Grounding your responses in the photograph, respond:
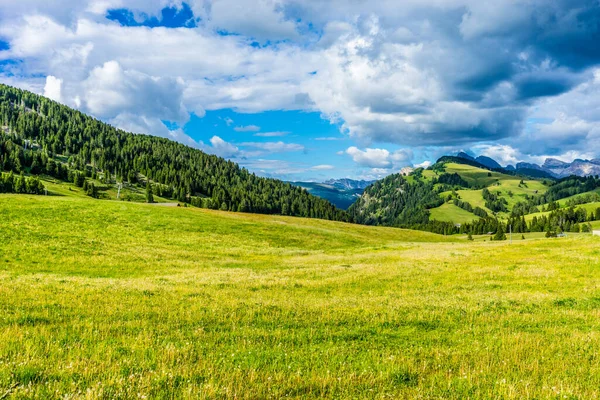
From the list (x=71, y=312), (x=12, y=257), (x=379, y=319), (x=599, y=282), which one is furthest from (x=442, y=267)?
(x=12, y=257)

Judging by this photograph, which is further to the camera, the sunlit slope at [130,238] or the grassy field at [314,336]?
the sunlit slope at [130,238]

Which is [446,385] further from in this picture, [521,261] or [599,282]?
[521,261]

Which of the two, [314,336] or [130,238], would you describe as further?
[130,238]

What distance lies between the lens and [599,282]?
2170cm

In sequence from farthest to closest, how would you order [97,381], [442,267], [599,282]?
[442,267]
[599,282]
[97,381]

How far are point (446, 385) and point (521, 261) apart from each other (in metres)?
32.4

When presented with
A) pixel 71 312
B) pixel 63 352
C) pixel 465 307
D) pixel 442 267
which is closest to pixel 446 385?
pixel 63 352

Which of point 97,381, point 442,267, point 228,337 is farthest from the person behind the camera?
point 442,267

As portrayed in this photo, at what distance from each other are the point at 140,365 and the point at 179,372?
3.57 ft

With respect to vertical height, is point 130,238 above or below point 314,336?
below

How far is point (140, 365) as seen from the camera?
7.58m

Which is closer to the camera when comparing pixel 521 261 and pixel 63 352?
pixel 63 352

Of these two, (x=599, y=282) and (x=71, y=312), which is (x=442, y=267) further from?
(x=71, y=312)

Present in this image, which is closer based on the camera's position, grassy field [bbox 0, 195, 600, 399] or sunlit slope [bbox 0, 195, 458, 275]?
grassy field [bbox 0, 195, 600, 399]
